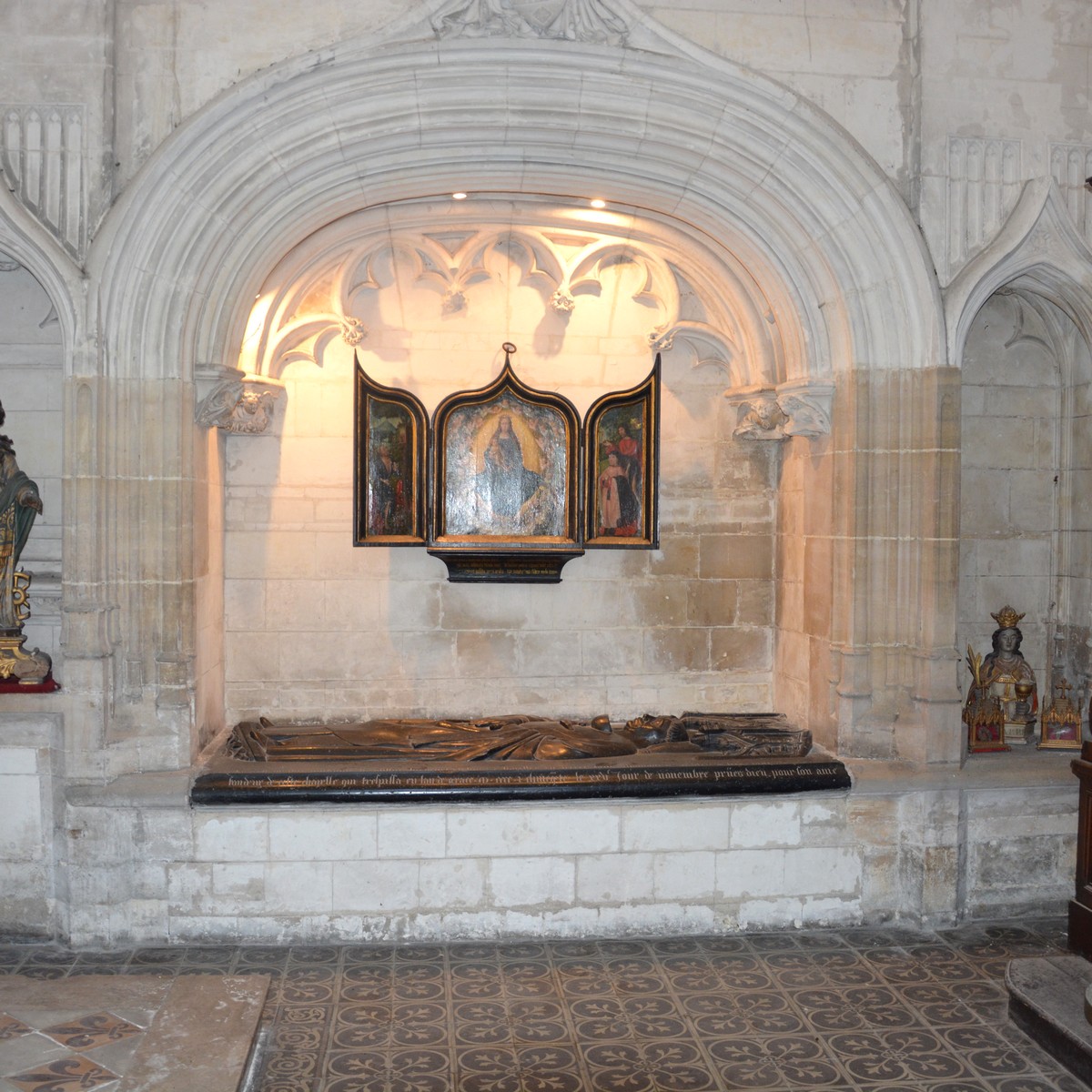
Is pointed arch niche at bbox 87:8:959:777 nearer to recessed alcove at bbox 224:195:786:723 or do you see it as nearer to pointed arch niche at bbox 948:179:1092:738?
recessed alcove at bbox 224:195:786:723

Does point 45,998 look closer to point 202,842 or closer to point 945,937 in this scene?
point 202,842

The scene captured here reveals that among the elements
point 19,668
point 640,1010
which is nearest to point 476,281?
point 19,668

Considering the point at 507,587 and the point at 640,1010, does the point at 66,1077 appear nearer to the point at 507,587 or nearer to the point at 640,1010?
the point at 640,1010

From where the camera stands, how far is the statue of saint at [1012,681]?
573 cm

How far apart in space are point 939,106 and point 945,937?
12.2ft

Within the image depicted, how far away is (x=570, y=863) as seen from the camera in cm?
509

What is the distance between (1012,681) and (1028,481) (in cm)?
110

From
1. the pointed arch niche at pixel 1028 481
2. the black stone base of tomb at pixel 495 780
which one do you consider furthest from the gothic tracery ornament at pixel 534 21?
the black stone base of tomb at pixel 495 780

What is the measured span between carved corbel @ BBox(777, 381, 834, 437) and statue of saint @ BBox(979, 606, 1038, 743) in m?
1.31

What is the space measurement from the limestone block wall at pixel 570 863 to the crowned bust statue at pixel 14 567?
61cm

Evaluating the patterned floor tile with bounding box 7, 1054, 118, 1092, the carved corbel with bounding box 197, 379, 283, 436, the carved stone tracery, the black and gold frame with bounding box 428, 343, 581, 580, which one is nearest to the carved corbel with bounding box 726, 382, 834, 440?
the carved stone tracery

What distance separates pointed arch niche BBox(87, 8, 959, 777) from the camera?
502 centimetres

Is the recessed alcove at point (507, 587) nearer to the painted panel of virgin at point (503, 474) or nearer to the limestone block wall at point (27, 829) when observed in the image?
the painted panel of virgin at point (503, 474)

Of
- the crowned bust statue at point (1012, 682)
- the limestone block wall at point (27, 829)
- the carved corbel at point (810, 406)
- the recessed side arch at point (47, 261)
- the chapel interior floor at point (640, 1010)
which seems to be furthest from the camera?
the crowned bust statue at point (1012, 682)
